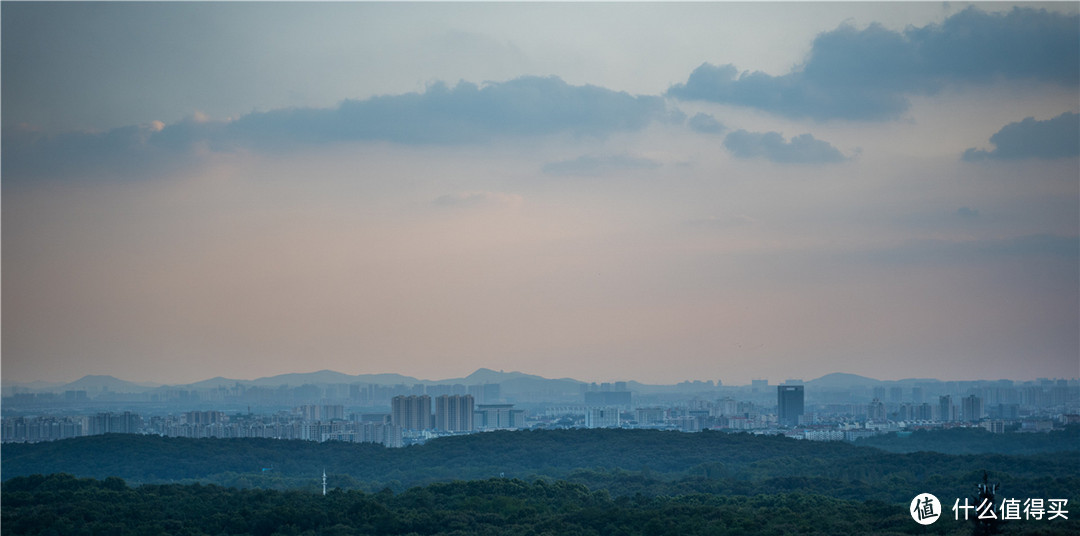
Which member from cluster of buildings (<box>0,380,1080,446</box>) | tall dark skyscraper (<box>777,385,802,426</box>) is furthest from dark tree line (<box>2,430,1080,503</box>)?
tall dark skyscraper (<box>777,385,802,426</box>)

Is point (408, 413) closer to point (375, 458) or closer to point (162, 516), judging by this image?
point (375, 458)

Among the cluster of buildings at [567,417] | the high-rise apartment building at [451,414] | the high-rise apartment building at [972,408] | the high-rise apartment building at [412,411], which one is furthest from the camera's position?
the high-rise apartment building at [972,408]

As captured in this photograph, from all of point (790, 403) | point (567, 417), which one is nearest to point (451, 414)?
point (567, 417)

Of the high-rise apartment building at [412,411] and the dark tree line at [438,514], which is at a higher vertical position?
the dark tree line at [438,514]

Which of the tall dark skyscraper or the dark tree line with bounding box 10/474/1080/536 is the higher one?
the dark tree line with bounding box 10/474/1080/536

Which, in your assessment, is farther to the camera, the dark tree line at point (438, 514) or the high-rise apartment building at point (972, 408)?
the high-rise apartment building at point (972, 408)

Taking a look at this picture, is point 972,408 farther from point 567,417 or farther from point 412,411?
point 412,411

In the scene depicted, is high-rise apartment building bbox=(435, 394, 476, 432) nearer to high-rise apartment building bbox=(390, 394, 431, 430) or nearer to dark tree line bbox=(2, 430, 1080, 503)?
high-rise apartment building bbox=(390, 394, 431, 430)

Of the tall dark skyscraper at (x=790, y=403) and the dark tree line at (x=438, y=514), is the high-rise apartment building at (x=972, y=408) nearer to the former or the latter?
the tall dark skyscraper at (x=790, y=403)

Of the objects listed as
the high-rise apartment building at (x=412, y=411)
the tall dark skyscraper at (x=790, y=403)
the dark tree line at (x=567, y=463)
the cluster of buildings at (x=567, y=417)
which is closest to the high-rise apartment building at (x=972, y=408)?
the cluster of buildings at (x=567, y=417)

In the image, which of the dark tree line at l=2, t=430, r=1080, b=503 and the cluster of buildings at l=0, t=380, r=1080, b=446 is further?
the cluster of buildings at l=0, t=380, r=1080, b=446

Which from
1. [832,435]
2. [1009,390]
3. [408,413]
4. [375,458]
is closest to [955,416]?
Result: [832,435]
